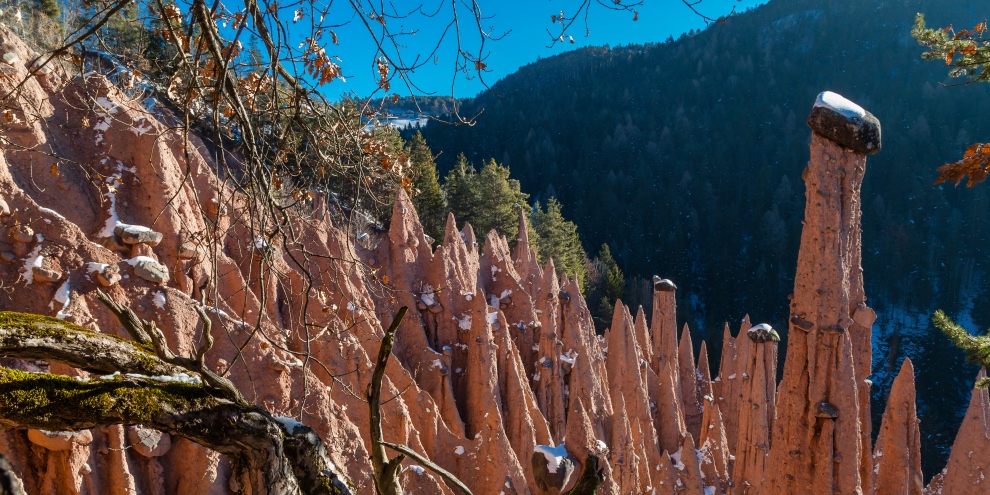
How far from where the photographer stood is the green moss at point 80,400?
7.15 feet

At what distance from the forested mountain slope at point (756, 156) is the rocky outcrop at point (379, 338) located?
77.3 ft

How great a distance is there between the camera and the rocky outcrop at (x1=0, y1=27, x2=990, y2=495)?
16.2 feet

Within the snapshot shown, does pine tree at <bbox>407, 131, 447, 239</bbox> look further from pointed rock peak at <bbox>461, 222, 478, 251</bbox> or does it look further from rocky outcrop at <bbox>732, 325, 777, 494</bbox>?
rocky outcrop at <bbox>732, 325, 777, 494</bbox>

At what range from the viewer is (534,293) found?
1444cm

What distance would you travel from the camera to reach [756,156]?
2464 inches

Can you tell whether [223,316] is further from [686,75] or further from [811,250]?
[686,75]

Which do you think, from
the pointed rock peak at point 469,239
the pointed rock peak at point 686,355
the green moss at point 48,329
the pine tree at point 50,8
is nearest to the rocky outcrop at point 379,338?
the green moss at point 48,329

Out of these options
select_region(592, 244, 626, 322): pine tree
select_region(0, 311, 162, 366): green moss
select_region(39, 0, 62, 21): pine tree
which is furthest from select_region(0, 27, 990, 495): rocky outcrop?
select_region(592, 244, 626, 322): pine tree

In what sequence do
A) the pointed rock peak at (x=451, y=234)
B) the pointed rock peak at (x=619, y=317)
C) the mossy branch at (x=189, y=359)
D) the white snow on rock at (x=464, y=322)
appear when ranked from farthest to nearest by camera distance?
the pointed rock peak at (x=619, y=317) → the pointed rock peak at (x=451, y=234) → the white snow on rock at (x=464, y=322) → the mossy branch at (x=189, y=359)

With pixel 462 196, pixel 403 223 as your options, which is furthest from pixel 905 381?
pixel 462 196

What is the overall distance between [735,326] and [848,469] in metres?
39.4

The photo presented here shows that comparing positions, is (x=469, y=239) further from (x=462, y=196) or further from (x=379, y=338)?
(x=462, y=196)

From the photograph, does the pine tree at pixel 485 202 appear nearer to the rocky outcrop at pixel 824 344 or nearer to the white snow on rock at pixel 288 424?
the rocky outcrop at pixel 824 344

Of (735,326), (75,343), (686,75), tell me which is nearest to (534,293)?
(75,343)
